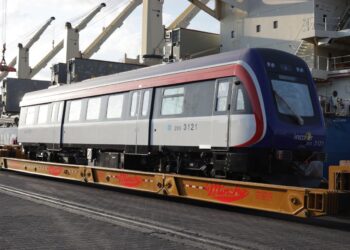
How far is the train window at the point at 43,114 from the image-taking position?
67.2 ft

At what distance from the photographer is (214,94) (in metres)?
12.4

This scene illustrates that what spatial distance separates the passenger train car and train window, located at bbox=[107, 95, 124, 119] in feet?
0.10

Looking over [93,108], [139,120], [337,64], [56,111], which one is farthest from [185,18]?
[139,120]

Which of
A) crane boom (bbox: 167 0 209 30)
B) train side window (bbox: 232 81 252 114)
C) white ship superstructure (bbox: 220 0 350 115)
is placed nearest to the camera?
train side window (bbox: 232 81 252 114)

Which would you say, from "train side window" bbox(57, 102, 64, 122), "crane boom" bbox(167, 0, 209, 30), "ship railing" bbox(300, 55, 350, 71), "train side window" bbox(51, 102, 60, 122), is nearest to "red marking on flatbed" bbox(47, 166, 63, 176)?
"train side window" bbox(57, 102, 64, 122)

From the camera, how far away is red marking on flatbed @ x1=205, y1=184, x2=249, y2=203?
10.8 meters

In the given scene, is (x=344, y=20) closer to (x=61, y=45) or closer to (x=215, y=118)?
(x=215, y=118)

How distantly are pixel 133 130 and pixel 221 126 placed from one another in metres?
3.77

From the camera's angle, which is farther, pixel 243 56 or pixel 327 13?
pixel 327 13

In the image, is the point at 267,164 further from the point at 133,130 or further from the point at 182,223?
the point at 133,130

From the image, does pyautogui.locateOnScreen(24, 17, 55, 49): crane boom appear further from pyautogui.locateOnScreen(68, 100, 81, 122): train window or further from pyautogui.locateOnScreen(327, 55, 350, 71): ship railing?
pyautogui.locateOnScreen(68, 100, 81, 122): train window

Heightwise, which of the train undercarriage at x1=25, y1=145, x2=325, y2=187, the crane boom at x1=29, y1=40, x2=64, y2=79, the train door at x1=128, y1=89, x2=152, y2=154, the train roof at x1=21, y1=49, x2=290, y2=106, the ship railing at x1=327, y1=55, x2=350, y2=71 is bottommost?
the train undercarriage at x1=25, y1=145, x2=325, y2=187

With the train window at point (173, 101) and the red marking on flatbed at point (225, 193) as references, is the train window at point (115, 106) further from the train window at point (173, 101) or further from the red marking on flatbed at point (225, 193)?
the red marking on flatbed at point (225, 193)

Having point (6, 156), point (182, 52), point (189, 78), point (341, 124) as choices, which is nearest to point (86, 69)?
point (6, 156)
